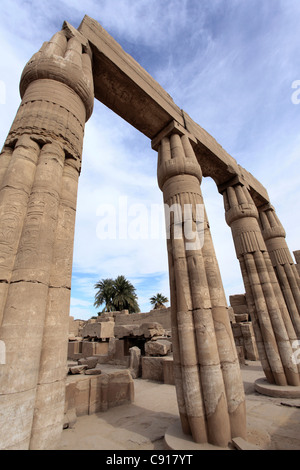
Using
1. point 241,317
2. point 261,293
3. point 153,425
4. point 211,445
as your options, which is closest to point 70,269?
point 211,445

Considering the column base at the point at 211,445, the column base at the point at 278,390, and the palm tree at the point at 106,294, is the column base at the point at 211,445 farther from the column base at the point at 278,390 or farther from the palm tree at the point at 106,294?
the palm tree at the point at 106,294

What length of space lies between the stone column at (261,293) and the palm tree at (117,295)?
78.4 feet

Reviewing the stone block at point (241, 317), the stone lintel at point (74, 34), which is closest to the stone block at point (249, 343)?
the stone block at point (241, 317)

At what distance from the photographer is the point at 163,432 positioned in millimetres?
3189

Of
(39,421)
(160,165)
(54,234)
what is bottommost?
(39,421)

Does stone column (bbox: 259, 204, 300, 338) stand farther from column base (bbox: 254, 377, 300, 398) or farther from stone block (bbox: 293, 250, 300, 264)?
→ stone block (bbox: 293, 250, 300, 264)

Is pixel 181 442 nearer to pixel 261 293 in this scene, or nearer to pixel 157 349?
pixel 261 293

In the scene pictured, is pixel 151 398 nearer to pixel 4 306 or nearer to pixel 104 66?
pixel 4 306

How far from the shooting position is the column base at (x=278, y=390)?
4.69m

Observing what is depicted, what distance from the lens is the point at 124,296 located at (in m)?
28.8

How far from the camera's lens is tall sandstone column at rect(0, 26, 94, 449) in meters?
1.86

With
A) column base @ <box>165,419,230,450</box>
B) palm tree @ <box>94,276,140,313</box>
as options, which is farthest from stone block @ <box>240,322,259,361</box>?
palm tree @ <box>94,276,140,313</box>
